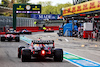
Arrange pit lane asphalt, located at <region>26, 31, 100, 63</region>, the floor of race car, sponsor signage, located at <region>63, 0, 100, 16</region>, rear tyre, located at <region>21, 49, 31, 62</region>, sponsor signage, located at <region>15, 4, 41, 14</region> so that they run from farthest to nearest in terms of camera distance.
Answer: sponsor signage, located at <region>15, 4, 41, 14</region> → sponsor signage, located at <region>63, 0, 100, 16</region> → pit lane asphalt, located at <region>26, 31, 100, 63</region> → rear tyre, located at <region>21, 49, 31, 62</region> → the floor of race car

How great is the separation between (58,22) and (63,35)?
6379cm

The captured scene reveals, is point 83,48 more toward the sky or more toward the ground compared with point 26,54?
more toward the ground

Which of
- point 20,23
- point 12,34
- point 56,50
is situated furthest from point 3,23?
point 56,50

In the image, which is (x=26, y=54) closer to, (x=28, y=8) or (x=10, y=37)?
(x=10, y=37)

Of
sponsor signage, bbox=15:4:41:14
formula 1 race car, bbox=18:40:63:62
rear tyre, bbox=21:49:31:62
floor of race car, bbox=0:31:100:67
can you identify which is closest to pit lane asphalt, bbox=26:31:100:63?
floor of race car, bbox=0:31:100:67

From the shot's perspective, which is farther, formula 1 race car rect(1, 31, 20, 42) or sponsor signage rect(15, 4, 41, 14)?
sponsor signage rect(15, 4, 41, 14)

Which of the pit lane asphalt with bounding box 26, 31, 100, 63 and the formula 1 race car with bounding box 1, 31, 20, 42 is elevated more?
the formula 1 race car with bounding box 1, 31, 20, 42

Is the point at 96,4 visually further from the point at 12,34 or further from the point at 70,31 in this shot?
the point at 12,34

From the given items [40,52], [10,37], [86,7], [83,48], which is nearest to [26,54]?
[40,52]

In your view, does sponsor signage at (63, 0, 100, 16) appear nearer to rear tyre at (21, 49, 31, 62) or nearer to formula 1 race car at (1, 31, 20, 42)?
formula 1 race car at (1, 31, 20, 42)

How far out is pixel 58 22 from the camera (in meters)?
112

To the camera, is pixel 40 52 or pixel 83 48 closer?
pixel 40 52

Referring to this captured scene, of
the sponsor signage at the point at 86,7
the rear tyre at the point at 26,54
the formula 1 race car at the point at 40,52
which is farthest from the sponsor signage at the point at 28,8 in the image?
the rear tyre at the point at 26,54

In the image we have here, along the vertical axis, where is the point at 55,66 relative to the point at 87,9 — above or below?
below
